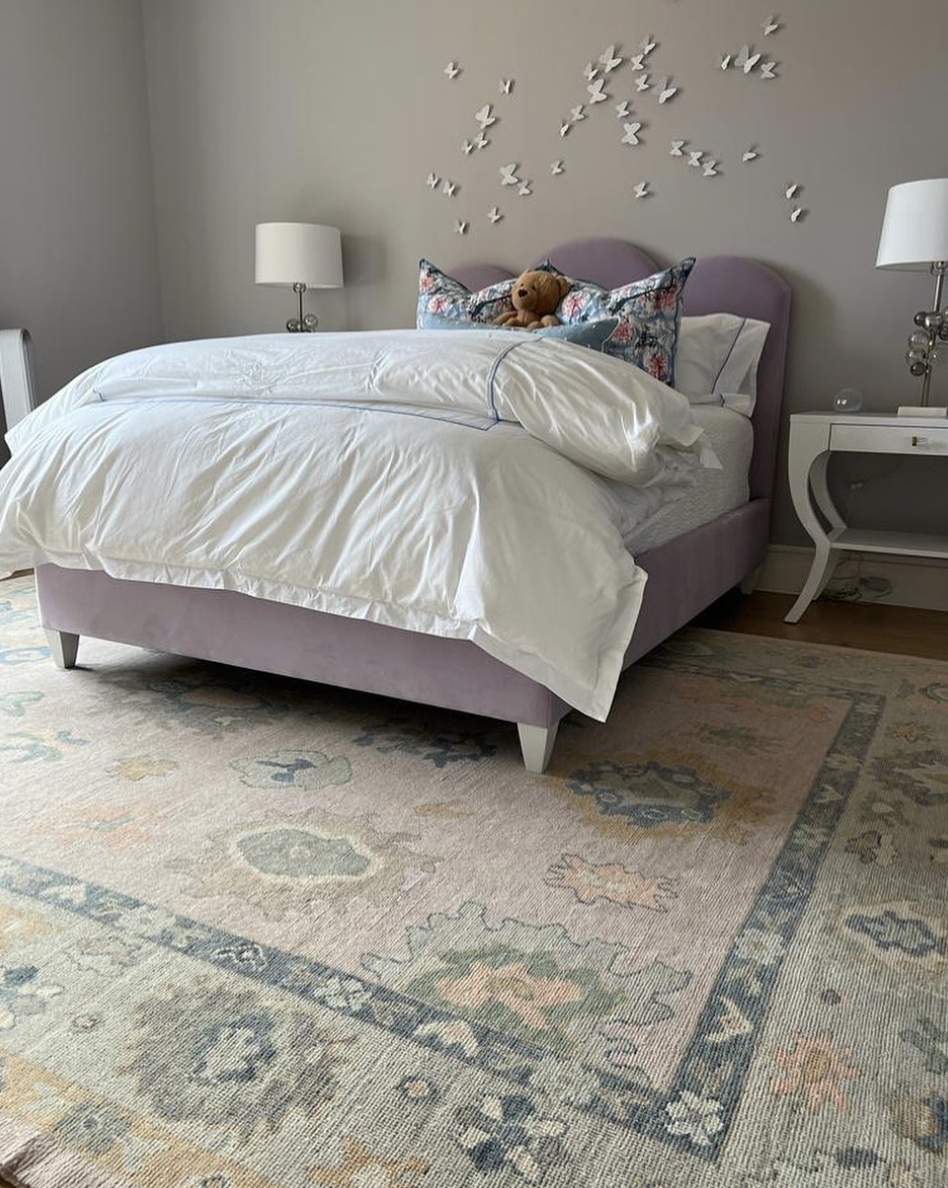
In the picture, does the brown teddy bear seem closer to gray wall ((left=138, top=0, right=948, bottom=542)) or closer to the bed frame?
gray wall ((left=138, top=0, right=948, bottom=542))

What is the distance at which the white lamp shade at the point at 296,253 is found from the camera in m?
3.89

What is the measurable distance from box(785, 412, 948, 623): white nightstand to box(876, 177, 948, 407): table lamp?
27 cm

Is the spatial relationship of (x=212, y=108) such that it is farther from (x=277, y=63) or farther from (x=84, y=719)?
(x=84, y=719)

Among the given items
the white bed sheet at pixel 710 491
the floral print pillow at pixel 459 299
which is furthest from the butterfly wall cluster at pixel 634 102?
the white bed sheet at pixel 710 491

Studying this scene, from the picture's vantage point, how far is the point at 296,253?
153 inches

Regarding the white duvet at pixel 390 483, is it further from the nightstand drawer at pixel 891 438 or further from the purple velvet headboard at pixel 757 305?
the purple velvet headboard at pixel 757 305

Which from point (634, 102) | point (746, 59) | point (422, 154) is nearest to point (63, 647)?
point (422, 154)

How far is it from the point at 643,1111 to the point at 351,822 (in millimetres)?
754

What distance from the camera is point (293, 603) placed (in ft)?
6.25

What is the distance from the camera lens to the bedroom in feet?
3.35

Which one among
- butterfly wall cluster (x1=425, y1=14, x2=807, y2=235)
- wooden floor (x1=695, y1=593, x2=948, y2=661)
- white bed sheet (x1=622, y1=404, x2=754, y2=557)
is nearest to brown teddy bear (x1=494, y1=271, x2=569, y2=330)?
white bed sheet (x1=622, y1=404, x2=754, y2=557)

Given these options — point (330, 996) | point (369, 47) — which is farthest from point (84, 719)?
point (369, 47)

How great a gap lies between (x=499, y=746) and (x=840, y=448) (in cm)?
155

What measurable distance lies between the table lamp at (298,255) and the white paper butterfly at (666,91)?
1398 mm
